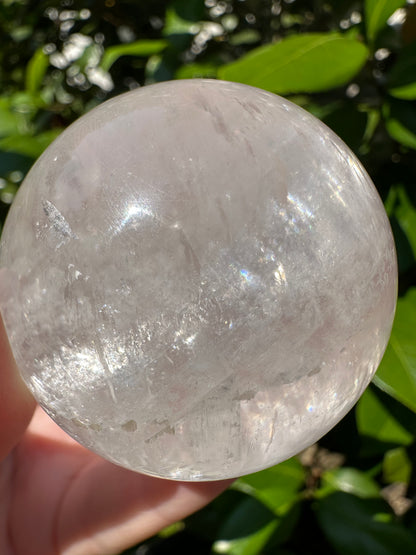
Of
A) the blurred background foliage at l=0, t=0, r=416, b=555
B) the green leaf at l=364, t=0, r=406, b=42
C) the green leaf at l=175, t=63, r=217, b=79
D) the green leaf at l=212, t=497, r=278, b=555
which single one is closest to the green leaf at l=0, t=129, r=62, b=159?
the blurred background foliage at l=0, t=0, r=416, b=555

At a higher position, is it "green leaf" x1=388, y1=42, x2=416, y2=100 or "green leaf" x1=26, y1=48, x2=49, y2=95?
"green leaf" x1=388, y1=42, x2=416, y2=100

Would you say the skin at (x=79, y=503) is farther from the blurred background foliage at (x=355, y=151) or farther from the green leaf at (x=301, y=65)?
the green leaf at (x=301, y=65)

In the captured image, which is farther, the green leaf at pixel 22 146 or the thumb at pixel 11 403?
the green leaf at pixel 22 146

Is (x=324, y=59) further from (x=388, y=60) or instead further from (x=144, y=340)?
(x=144, y=340)

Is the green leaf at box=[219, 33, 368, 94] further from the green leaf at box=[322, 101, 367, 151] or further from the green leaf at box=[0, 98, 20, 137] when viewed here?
the green leaf at box=[0, 98, 20, 137]

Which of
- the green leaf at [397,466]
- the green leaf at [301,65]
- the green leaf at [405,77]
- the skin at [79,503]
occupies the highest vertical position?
the green leaf at [301,65]

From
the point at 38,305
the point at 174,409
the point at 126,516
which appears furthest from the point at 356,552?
the point at 38,305

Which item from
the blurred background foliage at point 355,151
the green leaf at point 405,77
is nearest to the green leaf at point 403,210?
the blurred background foliage at point 355,151
